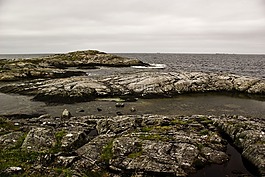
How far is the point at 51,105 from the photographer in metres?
32.0

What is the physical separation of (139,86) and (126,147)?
25.2 meters

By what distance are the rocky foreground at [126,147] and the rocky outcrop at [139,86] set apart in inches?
596

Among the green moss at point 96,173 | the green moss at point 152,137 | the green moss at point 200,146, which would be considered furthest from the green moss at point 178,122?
the green moss at point 96,173

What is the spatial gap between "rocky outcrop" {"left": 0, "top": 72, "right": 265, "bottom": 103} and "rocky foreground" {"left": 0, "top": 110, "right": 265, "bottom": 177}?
15.1m

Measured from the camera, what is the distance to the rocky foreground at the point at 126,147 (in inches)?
558

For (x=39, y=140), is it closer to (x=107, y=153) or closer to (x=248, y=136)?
(x=107, y=153)

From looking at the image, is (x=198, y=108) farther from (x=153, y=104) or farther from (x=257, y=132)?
(x=257, y=132)

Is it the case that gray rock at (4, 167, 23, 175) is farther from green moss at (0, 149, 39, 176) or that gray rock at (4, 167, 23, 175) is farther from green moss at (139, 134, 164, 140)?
green moss at (139, 134, 164, 140)

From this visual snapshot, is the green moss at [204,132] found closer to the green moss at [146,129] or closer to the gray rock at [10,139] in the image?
the green moss at [146,129]

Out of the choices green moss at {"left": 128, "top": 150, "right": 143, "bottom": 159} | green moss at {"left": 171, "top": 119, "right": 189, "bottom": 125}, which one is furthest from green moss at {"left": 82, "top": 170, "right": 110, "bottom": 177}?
green moss at {"left": 171, "top": 119, "right": 189, "bottom": 125}

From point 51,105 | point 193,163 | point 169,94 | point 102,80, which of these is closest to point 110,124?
point 193,163

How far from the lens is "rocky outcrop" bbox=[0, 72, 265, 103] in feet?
121

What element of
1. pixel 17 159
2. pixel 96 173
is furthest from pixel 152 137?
pixel 17 159

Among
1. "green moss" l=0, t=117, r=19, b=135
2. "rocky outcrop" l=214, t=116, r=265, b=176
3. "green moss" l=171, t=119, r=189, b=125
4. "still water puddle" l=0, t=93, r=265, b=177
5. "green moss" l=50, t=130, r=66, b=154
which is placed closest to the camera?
"rocky outcrop" l=214, t=116, r=265, b=176
